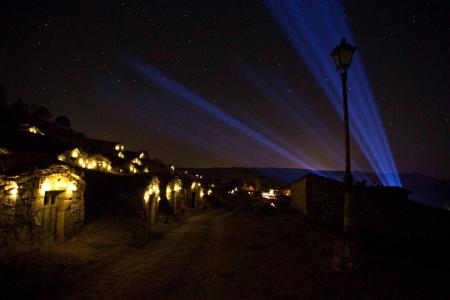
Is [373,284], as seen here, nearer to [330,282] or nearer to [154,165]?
[330,282]

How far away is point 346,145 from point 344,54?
8.82 ft

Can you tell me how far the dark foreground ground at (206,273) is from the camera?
6.91 metres

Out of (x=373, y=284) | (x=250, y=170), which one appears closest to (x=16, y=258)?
(x=373, y=284)

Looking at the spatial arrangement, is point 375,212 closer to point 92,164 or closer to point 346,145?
point 346,145

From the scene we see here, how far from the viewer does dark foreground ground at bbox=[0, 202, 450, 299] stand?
22.7ft

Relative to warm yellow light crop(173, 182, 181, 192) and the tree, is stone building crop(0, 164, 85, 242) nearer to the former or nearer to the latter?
warm yellow light crop(173, 182, 181, 192)

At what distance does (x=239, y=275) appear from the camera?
8453 mm

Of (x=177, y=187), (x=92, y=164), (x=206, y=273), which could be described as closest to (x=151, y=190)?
(x=177, y=187)

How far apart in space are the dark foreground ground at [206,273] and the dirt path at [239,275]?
0.08 ft

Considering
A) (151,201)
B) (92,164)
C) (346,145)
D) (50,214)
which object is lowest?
(151,201)

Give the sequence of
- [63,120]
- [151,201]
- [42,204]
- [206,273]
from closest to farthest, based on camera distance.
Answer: [206,273] → [42,204] → [151,201] → [63,120]

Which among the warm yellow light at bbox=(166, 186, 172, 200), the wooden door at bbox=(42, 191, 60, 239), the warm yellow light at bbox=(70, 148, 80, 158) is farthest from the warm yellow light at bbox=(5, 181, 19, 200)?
the warm yellow light at bbox=(70, 148, 80, 158)

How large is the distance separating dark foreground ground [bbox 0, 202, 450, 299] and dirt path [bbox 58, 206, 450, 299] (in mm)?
24

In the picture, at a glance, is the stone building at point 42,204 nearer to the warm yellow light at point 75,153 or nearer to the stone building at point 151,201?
the stone building at point 151,201
